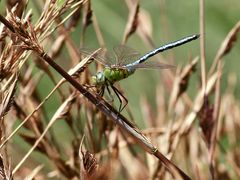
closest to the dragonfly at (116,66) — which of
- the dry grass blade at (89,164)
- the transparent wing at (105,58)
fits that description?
the transparent wing at (105,58)

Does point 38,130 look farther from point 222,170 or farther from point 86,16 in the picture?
point 222,170

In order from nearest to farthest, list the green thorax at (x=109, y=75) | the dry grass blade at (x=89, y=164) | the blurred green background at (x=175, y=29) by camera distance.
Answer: the dry grass blade at (x=89, y=164)
the green thorax at (x=109, y=75)
the blurred green background at (x=175, y=29)

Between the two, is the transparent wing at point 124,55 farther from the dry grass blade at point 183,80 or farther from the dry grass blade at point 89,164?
the dry grass blade at point 89,164

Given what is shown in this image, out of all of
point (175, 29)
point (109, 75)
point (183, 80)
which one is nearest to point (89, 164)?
point (109, 75)

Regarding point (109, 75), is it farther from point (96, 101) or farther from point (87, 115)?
point (96, 101)

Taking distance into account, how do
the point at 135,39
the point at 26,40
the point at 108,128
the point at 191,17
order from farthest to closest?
the point at 191,17
the point at 135,39
the point at 108,128
the point at 26,40

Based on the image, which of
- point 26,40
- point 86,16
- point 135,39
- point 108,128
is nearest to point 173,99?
point 108,128
